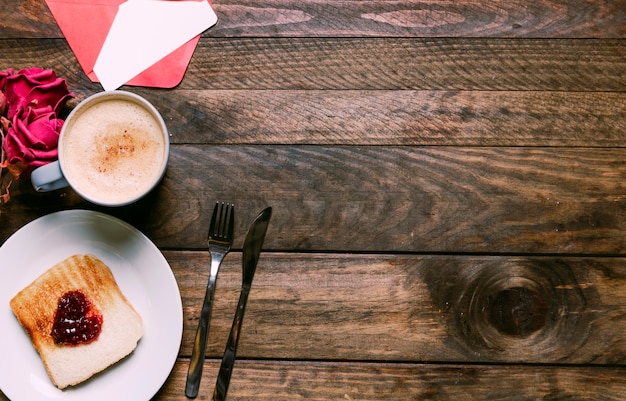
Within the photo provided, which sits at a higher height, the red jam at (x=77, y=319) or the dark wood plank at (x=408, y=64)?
the dark wood plank at (x=408, y=64)

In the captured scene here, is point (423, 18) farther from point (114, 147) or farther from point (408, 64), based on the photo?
point (114, 147)

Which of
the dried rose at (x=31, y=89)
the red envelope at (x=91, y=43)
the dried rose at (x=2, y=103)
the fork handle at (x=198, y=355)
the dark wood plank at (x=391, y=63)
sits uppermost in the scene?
the dark wood plank at (x=391, y=63)

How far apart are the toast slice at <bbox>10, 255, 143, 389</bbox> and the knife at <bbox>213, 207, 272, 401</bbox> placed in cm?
15

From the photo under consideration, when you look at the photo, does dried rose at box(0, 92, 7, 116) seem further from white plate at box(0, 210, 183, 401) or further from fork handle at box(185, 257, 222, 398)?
fork handle at box(185, 257, 222, 398)

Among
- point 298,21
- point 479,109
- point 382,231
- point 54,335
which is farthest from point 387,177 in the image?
point 54,335

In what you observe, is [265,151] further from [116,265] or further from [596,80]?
[596,80]

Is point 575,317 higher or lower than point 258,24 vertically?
lower

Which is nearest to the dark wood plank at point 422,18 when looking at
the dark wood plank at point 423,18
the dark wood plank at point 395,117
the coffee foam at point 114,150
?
the dark wood plank at point 423,18

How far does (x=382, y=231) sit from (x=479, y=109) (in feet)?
0.89

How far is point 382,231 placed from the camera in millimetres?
1001

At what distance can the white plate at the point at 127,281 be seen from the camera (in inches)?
36.5

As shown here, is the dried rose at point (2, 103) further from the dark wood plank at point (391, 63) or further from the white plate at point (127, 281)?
the white plate at point (127, 281)

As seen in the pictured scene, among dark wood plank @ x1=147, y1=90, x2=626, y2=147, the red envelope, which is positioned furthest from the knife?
the red envelope

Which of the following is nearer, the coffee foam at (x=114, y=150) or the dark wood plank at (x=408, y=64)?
the coffee foam at (x=114, y=150)
